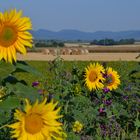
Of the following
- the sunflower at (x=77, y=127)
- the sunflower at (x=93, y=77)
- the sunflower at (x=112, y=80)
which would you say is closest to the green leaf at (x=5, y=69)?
the sunflower at (x=77, y=127)

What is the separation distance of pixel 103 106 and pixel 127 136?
0.84m

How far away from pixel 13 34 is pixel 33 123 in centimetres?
44

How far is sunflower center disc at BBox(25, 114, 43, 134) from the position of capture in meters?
2.70

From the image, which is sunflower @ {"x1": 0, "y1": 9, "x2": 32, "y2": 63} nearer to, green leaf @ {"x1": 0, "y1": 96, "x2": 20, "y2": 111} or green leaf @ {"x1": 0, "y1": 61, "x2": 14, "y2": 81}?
green leaf @ {"x1": 0, "y1": 61, "x2": 14, "y2": 81}

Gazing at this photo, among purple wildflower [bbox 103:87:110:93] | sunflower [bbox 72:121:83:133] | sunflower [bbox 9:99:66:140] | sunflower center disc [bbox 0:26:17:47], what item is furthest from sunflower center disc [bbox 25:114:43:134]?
purple wildflower [bbox 103:87:110:93]

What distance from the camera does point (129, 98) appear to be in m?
7.38

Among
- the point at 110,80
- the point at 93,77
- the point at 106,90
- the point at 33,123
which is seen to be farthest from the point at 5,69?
the point at 106,90

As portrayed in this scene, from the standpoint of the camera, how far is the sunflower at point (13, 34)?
8.96 ft

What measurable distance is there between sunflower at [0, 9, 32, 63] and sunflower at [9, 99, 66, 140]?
254 millimetres

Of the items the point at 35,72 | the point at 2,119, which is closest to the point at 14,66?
the point at 35,72

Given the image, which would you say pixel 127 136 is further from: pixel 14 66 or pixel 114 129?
pixel 14 66

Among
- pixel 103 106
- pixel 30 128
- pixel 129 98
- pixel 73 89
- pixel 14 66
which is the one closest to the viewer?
pixel 30 128

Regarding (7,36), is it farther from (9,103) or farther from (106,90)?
(106,90)

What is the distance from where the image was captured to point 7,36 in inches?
108
